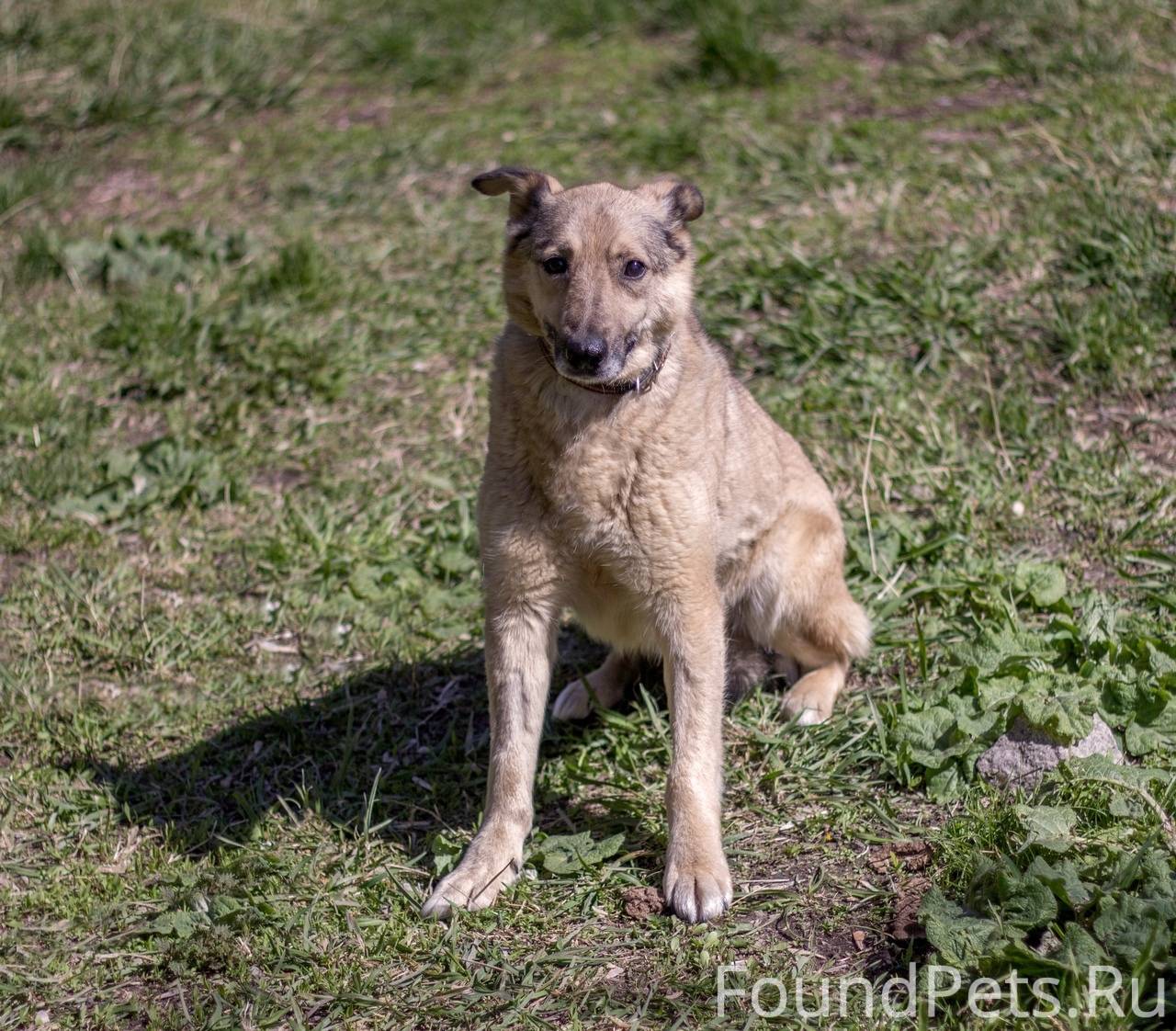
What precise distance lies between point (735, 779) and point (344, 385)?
3056 mm

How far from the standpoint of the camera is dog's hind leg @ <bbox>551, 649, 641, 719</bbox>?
4.64 meters

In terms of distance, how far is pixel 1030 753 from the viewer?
3.81 meters

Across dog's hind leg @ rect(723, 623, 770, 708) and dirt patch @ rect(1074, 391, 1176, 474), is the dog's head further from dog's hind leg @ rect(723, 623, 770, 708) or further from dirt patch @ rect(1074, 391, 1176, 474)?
dirt patch @ rect(1074, 391, 1176, 474)

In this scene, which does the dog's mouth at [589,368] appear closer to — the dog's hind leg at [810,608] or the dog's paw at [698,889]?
the dog's hind leg at [810,608]

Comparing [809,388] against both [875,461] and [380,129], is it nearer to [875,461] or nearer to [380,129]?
[875,461]

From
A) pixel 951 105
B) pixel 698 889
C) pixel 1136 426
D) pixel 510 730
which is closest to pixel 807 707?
pixel 698 889

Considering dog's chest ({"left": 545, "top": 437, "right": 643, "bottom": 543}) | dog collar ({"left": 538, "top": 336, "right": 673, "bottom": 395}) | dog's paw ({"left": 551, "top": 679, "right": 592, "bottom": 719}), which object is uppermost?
dog collar ({"left": 538, "top": 336, "right": 673, "bottom": 395})

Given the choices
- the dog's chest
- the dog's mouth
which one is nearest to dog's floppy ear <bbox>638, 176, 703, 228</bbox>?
the dog's mouth

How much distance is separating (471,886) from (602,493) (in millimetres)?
1234

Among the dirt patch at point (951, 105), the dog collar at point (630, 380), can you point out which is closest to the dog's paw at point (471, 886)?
the dog collar at point (630, 380)

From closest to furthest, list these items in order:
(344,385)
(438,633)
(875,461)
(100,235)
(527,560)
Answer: (527,560)
(438,633)
(875,461)
(344,385)
(100,235)

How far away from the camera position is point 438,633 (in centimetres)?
501

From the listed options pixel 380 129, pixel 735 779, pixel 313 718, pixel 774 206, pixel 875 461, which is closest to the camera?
pixel 735 779

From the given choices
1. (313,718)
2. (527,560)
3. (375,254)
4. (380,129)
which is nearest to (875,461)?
(527,560)
